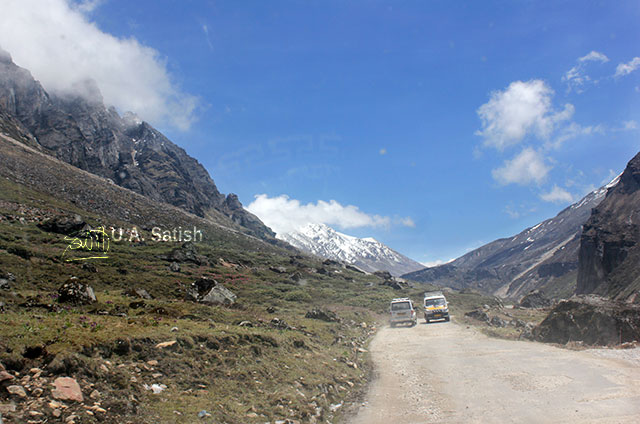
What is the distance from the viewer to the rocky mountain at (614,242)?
6550 centimetres

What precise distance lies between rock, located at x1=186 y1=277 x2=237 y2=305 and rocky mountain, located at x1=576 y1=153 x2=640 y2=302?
57.2 m

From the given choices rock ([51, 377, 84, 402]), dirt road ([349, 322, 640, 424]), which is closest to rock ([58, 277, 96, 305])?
rock ([51, 377, 84, 402])

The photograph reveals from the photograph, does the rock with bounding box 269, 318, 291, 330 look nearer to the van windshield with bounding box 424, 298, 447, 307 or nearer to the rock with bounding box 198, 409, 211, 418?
the rock with bounding box 198, 409, 211, 418

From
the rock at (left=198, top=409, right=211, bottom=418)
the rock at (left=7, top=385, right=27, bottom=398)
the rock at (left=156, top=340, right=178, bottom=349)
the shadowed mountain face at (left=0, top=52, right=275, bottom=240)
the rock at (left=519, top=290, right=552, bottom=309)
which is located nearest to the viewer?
the rock at (left=7, top=385, right=27, bottom=398)

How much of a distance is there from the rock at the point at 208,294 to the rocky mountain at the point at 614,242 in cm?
5722

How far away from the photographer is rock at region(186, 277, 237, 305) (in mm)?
26364

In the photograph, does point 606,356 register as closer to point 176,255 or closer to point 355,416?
point 355,416

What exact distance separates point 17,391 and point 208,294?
21574 millimetres

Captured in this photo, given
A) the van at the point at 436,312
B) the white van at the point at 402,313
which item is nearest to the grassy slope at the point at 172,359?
the white van at the point at 402,313

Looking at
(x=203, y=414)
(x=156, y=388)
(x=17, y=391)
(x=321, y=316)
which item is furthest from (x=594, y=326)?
(x=17, y=391)

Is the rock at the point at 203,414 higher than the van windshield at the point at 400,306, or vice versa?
the van windshield at the point at 400,306

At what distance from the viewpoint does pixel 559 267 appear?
172m

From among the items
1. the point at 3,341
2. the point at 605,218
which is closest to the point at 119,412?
the point at 3,341

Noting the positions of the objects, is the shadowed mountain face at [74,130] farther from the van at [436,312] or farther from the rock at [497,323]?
the rock at [497,323]
